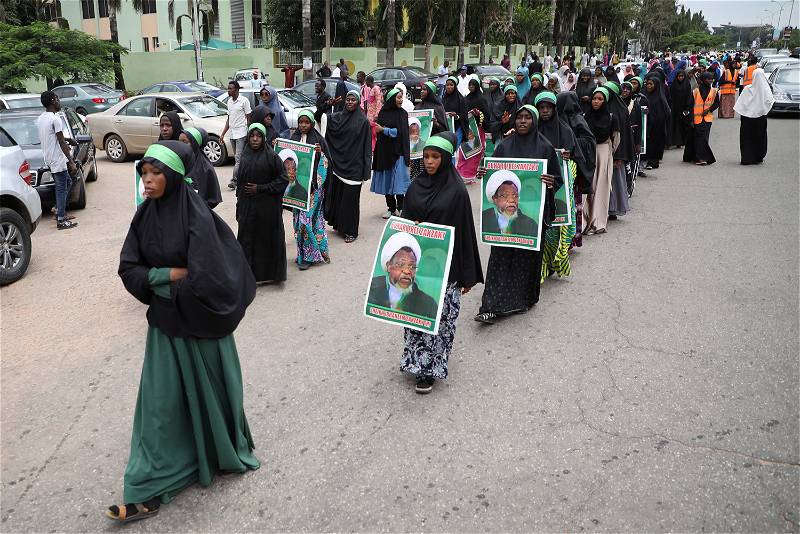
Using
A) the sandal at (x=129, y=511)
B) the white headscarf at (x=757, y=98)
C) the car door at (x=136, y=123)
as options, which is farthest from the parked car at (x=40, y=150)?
the white headscarf at (x=757, y=98)

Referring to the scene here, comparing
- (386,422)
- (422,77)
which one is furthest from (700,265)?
(422,77)

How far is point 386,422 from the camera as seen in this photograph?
4383 millimetres

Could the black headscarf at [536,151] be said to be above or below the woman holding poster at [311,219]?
above

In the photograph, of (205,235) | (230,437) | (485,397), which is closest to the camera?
(205,235)

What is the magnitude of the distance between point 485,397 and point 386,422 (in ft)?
2.35

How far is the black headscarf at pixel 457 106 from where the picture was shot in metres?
12.3

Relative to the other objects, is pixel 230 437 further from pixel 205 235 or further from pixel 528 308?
pixel 528 308

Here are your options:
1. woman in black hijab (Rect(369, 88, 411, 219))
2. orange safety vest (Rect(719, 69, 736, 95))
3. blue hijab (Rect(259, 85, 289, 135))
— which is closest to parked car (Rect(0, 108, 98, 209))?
blue hijab (Rect(259, 85, 289, 135))

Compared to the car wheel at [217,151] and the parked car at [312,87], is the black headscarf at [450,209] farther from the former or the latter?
the parked car at [312,87]

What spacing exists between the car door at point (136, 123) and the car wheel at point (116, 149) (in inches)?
5.8

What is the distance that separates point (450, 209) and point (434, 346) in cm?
92

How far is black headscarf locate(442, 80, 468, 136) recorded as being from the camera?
40.2 feet

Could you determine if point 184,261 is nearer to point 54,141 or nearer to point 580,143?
point 580,143

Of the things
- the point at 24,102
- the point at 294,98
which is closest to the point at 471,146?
the point at 294,98
